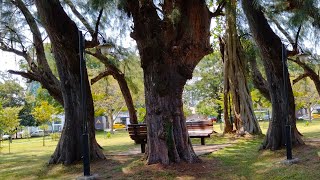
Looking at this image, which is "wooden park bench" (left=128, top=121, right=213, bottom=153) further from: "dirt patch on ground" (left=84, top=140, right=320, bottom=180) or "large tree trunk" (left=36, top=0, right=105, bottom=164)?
"dirt patch on ground" (left=84, top=140, right=320, bottom=180)

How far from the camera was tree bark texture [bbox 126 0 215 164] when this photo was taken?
8.02 meters

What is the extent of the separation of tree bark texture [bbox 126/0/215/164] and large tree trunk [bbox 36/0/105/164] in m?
2.06

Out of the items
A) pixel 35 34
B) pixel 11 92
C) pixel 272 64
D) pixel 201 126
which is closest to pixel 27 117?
pixel 11 92

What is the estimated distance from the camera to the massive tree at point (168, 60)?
802 cm

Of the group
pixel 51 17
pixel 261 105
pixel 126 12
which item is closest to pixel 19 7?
pixel 51 17

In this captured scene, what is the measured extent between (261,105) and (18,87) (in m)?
29.0

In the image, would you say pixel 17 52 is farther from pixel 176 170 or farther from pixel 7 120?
pixel 7 120

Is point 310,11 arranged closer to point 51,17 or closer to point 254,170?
point 254,170

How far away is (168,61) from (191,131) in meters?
6.10

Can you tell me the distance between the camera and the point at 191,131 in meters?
13.8

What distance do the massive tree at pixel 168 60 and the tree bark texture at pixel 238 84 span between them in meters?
8.12

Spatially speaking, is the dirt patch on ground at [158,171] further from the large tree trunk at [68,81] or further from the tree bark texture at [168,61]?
the large tree trunk at [68,81]

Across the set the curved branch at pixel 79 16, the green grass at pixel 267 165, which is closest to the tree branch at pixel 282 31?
the green grass at pixel 267 165

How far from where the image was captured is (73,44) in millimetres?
9688
